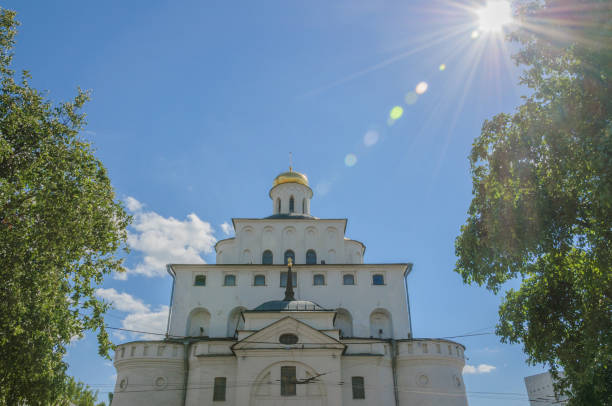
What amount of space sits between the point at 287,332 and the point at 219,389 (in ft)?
16.7

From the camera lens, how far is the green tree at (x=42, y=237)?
47.4ft

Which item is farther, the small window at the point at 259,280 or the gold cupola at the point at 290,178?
the gold cupola at the point at 290,178

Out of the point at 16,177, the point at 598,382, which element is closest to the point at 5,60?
the point at 16,177

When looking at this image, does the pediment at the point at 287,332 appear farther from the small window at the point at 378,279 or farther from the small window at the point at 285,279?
the small window at the point at 378,279

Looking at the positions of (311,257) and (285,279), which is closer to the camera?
(285,279)

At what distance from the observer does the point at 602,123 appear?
471 inches

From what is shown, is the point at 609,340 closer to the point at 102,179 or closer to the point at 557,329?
the point at 557,329

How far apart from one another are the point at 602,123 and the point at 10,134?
17961mm

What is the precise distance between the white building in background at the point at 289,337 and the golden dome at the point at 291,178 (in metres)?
5.20

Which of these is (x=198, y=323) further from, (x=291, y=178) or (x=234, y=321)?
(x=291, y=178)

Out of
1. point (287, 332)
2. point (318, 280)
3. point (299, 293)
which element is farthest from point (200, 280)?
point (287, 332)

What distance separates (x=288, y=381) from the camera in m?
24.8

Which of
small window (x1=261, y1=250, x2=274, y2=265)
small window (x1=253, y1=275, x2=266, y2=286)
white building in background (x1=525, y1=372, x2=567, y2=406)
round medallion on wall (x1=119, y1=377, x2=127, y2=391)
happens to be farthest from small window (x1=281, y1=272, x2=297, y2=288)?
white building in background (x1=525, y1=372, x2=567, y2=406)

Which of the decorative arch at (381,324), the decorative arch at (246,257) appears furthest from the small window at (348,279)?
the decorative arch at (246,257)
